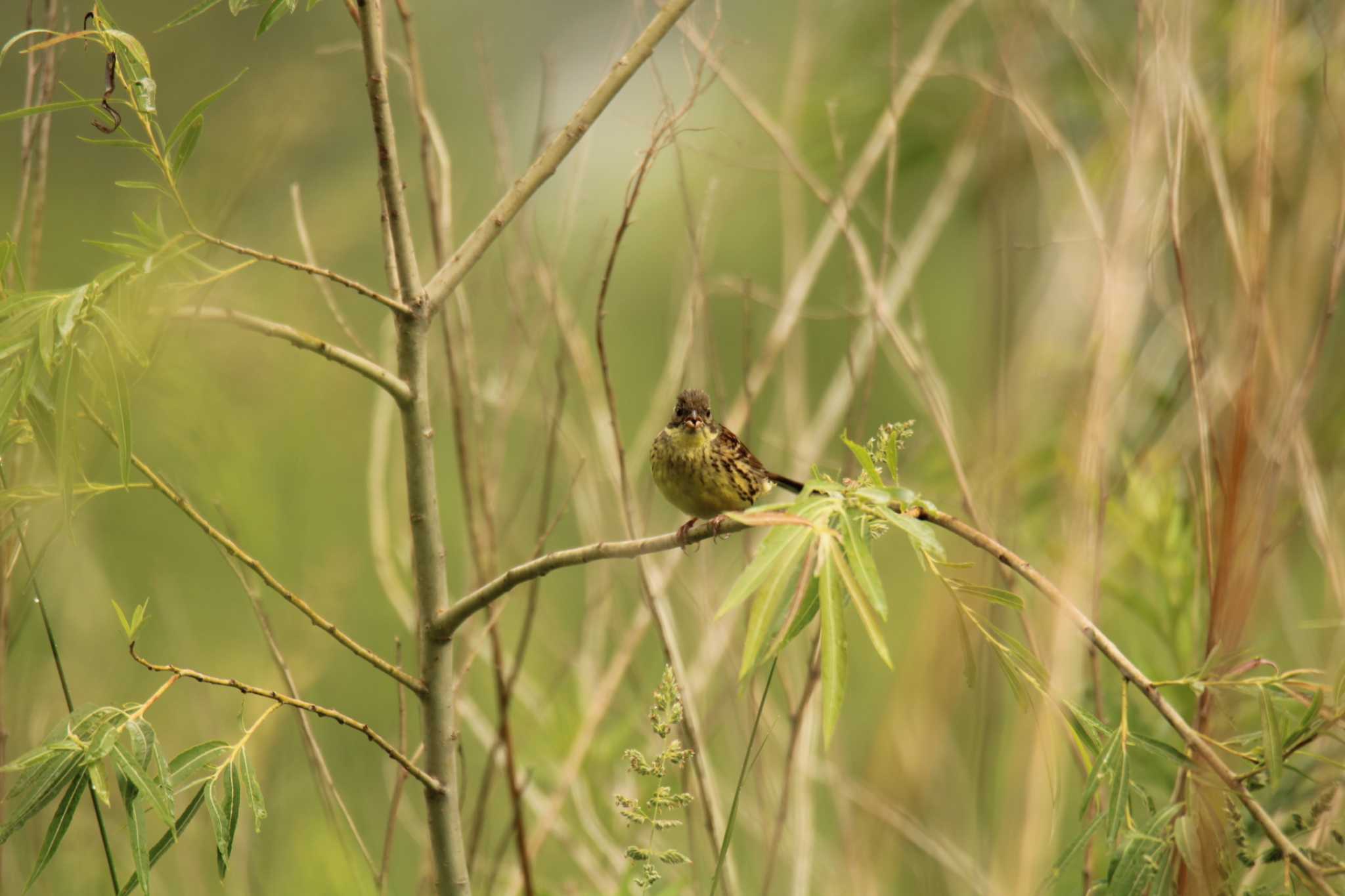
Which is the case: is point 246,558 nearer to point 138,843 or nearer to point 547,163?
point 138,843

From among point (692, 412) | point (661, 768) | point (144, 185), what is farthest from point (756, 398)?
point (144, 185)

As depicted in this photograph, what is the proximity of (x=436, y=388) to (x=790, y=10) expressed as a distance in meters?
1.98

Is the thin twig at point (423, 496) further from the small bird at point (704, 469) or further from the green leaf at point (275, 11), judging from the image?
the small bird at point (704, 469)

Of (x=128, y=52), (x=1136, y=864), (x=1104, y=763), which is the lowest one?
(x=1136, y=864)

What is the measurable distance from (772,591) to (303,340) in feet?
2.50

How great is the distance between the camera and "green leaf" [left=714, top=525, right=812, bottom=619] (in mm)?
1179

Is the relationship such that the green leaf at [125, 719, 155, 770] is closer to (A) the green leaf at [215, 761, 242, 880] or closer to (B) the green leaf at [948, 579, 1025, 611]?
(A) the green leaf at [215, 761, 242, 880]

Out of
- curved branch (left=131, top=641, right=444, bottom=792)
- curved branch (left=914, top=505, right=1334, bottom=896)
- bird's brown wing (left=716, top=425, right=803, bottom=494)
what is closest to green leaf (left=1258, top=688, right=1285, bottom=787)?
curved branch (left=914, top=505, right=1334, bottom=896)

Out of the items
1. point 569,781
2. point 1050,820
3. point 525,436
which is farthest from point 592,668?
point 525,436

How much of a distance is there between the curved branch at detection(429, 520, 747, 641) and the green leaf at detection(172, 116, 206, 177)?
674 millimetres

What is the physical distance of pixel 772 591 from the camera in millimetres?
1206

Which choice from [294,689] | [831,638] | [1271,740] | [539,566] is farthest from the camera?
[294,689]

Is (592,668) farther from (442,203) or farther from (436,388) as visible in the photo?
(436,388)

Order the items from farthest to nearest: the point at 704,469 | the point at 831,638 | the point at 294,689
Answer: the point at 704,469 < the point at 294,689 < the point at 831,638
